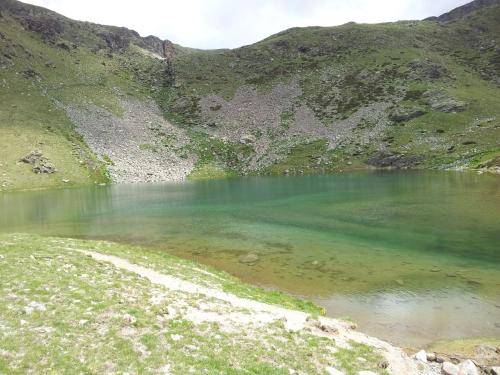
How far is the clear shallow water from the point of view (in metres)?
21.7

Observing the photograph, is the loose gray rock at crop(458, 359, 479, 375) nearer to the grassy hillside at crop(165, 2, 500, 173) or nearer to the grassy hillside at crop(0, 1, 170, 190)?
the grassy hillside at crop(165, 2, 500, 173)

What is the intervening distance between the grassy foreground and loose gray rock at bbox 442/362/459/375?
226 centimetres

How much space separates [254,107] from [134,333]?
151 metres

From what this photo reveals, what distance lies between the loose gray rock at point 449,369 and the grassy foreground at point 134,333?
2.26m

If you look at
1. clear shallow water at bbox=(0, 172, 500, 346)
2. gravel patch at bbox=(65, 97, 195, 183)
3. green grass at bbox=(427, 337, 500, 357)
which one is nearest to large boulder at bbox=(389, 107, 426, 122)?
clear shallow water at bbox=(0, 172, 500, 346)

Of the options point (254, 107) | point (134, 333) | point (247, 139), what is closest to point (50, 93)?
point (247, 139)

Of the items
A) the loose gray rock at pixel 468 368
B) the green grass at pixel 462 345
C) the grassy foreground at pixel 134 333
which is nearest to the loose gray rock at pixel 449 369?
the loose gray rock at pixel 468 368

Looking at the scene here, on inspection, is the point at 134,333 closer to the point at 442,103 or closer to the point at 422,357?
the point at 422,357

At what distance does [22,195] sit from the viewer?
87688 millimetres

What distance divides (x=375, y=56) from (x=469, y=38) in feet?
176

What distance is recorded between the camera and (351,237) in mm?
37969

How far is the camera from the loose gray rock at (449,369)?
1342cm

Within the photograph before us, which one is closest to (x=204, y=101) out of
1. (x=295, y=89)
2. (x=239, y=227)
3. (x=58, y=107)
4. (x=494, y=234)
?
(x=295, y=89)

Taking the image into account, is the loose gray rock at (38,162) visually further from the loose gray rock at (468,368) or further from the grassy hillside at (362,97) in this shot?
the loose gray rock at (468,368)
